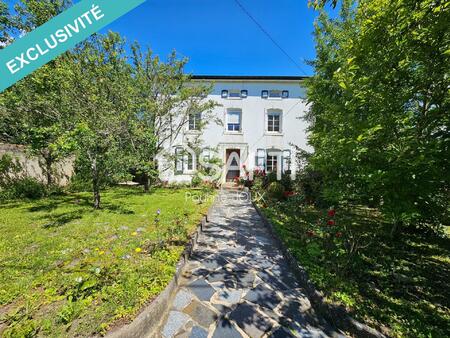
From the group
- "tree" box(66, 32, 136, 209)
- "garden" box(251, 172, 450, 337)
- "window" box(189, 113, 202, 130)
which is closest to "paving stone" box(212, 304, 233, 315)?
"garden" box(251, 172, 450, 337)

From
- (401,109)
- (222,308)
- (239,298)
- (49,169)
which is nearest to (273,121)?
(401,109)

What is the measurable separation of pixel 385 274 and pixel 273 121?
43.7ft

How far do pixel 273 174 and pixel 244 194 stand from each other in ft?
7.28

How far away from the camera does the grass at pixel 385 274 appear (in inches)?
97.1

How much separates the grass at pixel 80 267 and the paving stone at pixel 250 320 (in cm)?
105

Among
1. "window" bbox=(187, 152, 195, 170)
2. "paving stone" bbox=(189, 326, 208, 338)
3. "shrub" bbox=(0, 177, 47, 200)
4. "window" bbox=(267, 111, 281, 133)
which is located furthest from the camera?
"window" bbox=(267, 111, 281, 133)

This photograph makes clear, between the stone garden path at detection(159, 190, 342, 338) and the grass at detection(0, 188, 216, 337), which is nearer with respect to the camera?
the grass at detection(0, 188, 216, 337)

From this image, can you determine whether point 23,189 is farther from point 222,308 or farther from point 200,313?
point 222,308

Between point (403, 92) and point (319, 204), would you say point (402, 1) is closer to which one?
point (403, 92)

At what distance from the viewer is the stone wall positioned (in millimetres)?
8820

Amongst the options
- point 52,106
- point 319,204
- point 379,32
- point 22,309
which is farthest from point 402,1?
point 52,106

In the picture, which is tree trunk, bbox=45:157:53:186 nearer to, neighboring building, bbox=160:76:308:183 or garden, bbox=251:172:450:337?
neighboring building, bbox=160:76:308:183

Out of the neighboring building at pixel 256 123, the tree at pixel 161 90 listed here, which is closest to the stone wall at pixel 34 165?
the tree at pixel 161 90

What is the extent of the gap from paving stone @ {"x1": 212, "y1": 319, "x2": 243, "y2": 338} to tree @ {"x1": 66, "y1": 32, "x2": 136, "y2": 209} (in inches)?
215
